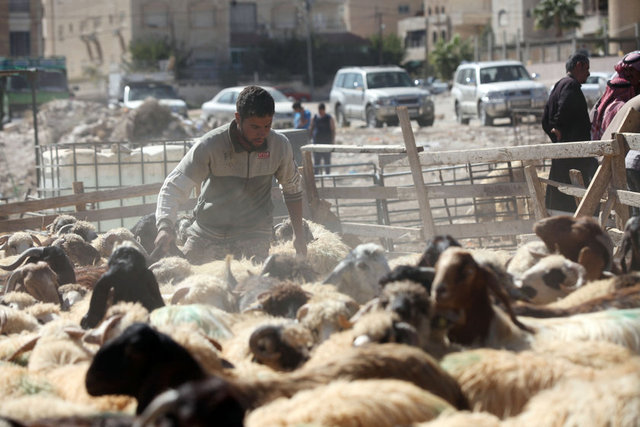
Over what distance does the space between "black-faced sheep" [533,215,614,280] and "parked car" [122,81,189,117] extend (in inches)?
975

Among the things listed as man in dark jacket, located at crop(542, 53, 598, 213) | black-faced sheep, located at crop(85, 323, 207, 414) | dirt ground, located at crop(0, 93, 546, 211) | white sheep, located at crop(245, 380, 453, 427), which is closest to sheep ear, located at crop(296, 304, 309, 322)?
white sheep, located at crop(245, 380, 453, 427)

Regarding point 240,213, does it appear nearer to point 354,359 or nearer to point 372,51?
point 354,359

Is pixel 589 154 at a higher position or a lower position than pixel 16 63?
lower

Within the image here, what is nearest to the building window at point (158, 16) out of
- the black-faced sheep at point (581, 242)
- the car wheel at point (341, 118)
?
the car wheel at point (341, 118)

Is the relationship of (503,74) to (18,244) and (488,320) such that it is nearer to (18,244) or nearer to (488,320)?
(18,244)

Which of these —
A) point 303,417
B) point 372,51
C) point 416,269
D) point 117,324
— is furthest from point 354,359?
point 372,51

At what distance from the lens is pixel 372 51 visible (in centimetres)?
6956

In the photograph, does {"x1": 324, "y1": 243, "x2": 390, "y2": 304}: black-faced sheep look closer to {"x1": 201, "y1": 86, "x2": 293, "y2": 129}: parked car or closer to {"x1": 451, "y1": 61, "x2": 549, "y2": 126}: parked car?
{"x1": 451, "y1": 61, "x2": 549, "y2": 126}: parked car

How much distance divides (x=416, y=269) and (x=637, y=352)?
0.91 meters

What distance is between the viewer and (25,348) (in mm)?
4062

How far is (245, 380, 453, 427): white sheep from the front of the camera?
2.71 metres

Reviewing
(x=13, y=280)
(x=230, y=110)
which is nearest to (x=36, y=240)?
(x=13, y=280)

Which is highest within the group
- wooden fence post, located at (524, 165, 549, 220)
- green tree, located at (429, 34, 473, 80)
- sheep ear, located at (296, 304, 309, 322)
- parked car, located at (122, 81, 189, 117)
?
green tree, located at (429, 34, 473, 80)

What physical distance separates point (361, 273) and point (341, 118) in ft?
83.2
